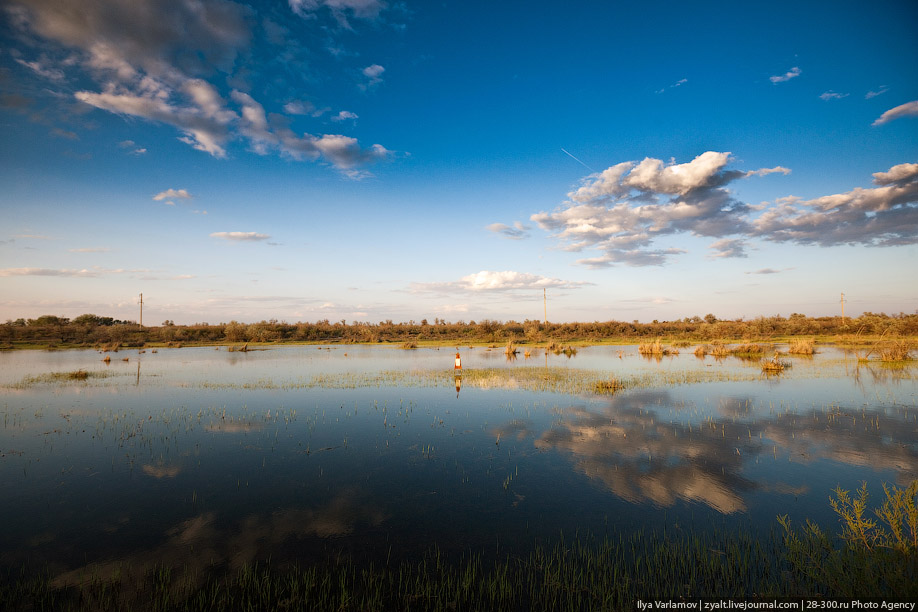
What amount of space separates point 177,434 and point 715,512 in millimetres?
15328

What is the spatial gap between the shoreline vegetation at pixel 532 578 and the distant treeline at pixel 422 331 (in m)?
59.9

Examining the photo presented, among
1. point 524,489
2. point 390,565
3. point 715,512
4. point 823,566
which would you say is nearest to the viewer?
point 823,566

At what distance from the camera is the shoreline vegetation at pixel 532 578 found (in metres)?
5.39

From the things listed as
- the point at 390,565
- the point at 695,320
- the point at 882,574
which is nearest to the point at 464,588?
the point at 390,565

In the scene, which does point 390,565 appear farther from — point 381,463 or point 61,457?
point 61,457

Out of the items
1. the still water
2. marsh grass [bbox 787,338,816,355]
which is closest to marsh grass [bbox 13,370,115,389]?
the still water

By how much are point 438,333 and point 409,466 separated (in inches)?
2821

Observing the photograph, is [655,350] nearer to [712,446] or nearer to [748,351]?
[748,351]

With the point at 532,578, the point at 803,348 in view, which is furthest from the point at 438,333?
the point at 532,578

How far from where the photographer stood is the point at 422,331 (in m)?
84.6

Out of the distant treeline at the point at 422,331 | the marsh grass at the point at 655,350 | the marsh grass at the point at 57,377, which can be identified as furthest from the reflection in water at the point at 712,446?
the distant treeline at the point at 422,331

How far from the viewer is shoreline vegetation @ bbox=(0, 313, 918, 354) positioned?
5862 cm

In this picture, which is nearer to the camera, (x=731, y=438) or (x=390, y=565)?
(x=390, y=565)

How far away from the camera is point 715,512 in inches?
303
